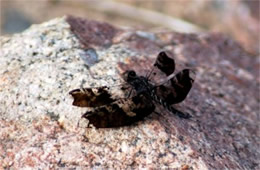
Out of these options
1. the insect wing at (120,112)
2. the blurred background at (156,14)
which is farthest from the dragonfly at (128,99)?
the blurred background at (156,14)

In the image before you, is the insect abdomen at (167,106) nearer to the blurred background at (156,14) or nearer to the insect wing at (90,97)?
the insect wing at (90,97)

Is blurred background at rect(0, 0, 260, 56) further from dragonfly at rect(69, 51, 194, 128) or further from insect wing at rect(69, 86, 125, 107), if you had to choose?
insect wing at rect(69, 86, 125, 107)

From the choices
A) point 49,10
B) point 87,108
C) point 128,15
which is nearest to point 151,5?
point 128,15

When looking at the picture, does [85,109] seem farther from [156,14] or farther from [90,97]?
[156,14]

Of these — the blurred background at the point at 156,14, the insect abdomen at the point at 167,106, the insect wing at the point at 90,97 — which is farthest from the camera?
the blurred background at the point at 156,14

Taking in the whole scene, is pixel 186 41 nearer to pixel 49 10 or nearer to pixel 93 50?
pixel 93 50

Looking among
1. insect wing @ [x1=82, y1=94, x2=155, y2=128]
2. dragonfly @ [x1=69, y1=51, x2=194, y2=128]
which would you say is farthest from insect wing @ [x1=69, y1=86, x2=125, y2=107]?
insect wing @ [x1=82, y1=94, x2=155, y2=128]
